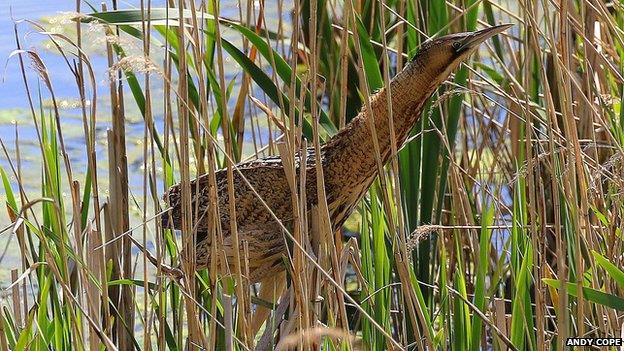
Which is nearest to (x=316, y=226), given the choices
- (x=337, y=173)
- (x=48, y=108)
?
(x=337, y=173)

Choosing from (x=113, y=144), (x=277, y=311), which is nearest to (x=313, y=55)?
(x=277, y=311)

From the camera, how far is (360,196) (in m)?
1.73

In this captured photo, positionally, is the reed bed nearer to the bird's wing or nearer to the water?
the bird's wing

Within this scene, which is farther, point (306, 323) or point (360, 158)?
point (360, 158)

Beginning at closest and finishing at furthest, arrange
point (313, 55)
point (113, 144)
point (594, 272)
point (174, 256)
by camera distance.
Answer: point (313, 55)
point (594, 272)
point (113, 144)
point (174, 256)

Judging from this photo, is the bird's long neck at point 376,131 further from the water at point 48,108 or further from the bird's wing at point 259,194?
the water at point 48,108

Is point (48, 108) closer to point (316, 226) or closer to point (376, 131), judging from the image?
point (376, 131)

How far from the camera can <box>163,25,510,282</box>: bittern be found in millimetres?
1626

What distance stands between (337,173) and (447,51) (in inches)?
11.3

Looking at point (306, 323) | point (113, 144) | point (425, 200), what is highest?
point (113, 144)

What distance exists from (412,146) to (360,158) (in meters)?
0.13

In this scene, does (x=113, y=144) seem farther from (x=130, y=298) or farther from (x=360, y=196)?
(x=360, y=196)

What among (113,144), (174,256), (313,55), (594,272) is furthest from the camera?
(174,256)

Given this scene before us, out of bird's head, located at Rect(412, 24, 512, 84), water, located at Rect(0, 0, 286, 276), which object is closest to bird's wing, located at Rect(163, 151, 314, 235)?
bird's head, located at Rect(412, 24, 512, 84)
